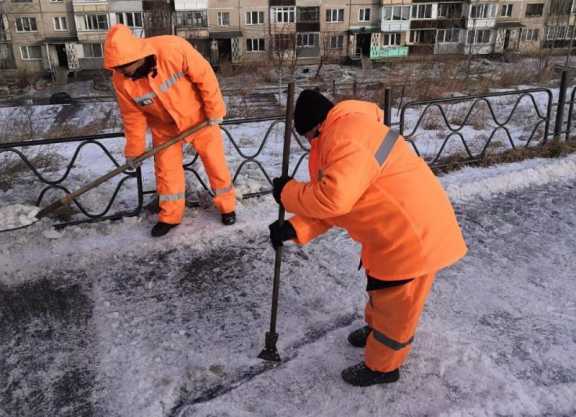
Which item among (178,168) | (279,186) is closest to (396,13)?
(178,168)

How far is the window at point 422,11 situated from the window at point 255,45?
10.9 metres

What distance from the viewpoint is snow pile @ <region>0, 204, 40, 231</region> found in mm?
3877

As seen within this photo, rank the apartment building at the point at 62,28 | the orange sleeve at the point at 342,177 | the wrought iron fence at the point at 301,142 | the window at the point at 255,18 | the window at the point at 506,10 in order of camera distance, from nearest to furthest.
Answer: the orange sleeve at the point at 342,177
the wrought iron fence at the point at 301,142
the apartment building at the point at 62,28
the window at the point at 255,18
the window at the point at 506,10

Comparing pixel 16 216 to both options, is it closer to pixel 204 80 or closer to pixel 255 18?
pixel 204 80

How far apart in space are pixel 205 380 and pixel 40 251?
2.00m

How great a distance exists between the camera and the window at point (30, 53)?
111 feet

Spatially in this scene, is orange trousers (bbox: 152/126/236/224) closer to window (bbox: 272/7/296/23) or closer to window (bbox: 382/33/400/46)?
window (bbox: 272/7/296/23)

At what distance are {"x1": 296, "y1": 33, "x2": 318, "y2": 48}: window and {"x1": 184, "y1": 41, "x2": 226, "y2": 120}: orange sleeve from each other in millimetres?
32553

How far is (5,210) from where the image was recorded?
3.98 metres

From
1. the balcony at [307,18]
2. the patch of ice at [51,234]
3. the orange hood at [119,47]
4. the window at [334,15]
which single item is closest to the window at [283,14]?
the balcony at [307,18]

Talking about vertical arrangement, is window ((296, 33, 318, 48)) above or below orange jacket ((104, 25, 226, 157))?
below

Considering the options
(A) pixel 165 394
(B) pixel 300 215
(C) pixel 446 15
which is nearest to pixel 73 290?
(A) pixel 165 394

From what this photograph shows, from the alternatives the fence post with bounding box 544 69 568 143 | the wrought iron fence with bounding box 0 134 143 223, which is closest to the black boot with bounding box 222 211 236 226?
the wrought iron fence with bounding box 0 134 143 223

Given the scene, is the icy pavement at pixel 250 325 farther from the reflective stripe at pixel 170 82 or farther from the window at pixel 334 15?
the window at pixel 334 15
